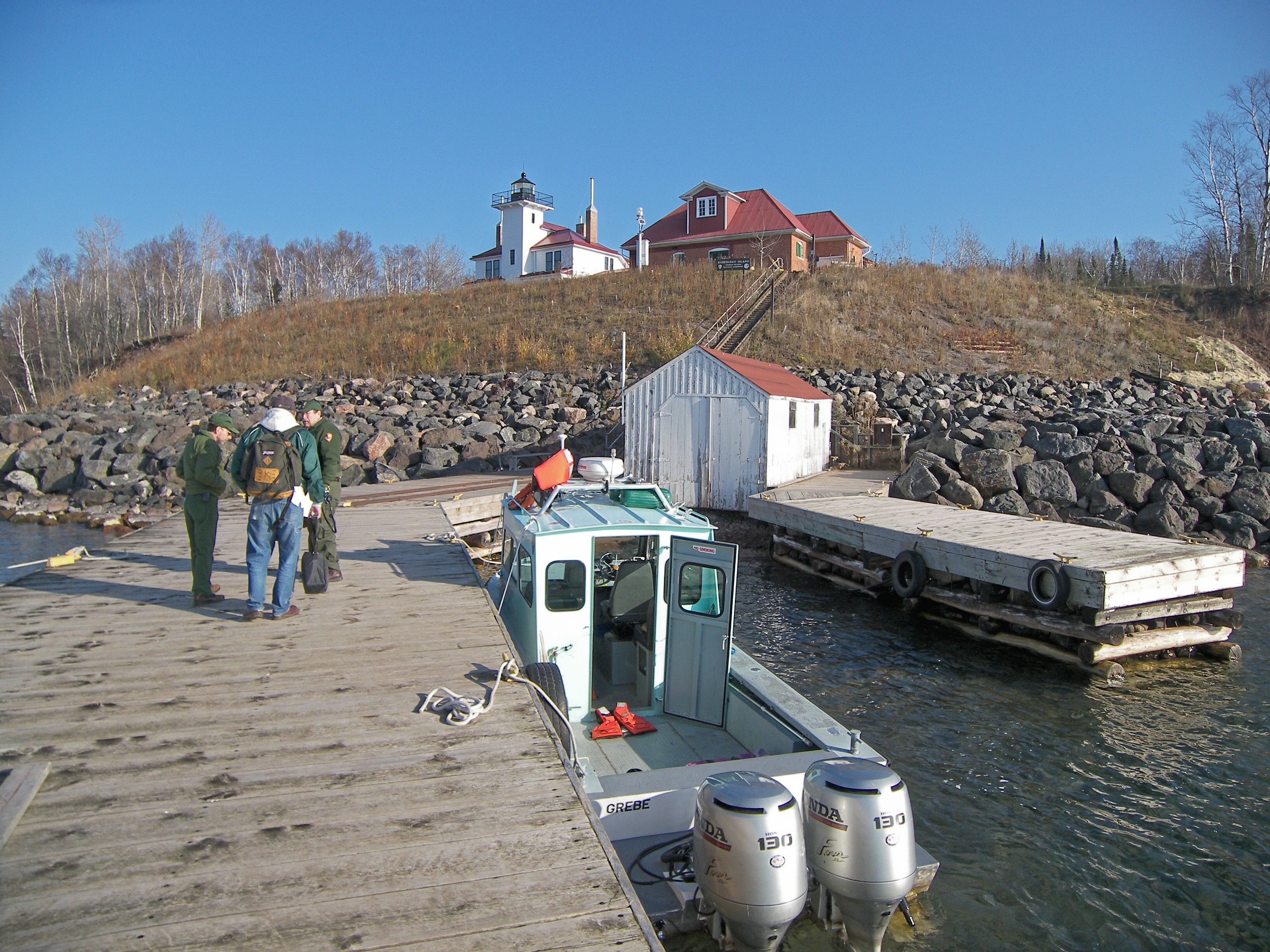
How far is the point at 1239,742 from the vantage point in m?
8.22

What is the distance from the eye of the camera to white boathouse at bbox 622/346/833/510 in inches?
725

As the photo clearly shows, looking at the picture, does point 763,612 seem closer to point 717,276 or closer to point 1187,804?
point 1187,804

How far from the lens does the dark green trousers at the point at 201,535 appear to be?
7059 mm

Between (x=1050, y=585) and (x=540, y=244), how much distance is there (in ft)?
164

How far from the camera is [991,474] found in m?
17.6

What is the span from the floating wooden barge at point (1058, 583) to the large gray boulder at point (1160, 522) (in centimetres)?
475

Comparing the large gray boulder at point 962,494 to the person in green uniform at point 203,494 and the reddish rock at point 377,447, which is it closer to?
the person in green uniform at point 203,494

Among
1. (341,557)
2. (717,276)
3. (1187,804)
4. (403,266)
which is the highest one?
(403,266)

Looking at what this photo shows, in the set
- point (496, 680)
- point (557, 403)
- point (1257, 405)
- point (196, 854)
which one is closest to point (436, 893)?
point (196, 854)

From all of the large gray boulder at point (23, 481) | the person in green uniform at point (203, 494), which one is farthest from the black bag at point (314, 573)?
the large gray boulder at point (23, 481)

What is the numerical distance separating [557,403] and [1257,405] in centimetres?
2417

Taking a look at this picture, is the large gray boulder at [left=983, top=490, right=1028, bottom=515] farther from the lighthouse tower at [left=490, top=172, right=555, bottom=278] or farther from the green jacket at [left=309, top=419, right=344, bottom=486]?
the lighthouse tower at [left=490, top=172, right=555, bottom=278]

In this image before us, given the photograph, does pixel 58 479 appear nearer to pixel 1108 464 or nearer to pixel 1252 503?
pixel 1108 464

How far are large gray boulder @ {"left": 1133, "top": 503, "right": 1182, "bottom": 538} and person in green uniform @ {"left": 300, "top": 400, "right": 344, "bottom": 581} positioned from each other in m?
15.7
